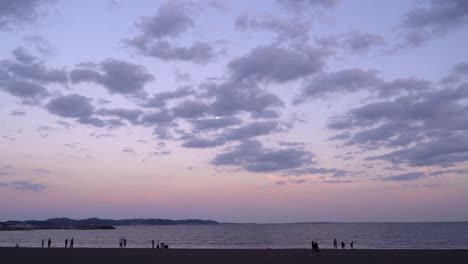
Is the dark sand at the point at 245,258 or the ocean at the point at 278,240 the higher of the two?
the dark sand at the point at 245,258

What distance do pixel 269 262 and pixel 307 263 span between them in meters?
2.74

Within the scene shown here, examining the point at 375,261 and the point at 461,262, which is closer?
the point at 461,262

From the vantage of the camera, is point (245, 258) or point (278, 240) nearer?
point (245, 258)

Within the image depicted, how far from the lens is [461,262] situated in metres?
28.7

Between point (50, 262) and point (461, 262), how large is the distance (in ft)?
96.9

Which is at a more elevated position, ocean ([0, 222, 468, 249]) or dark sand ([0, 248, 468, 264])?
dark sand ([0, 248, 468, 264])

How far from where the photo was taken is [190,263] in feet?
96.3

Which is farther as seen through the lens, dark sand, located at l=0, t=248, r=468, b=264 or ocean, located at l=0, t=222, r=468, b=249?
ocean, located at l=0, t=222, r=468, b=249

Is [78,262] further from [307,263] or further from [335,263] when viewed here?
[335,263]

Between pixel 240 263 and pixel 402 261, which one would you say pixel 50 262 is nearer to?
pixel 240 263

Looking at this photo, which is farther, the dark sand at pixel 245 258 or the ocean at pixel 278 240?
the ocean at pixel 278 240

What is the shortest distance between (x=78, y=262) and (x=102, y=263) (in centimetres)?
214

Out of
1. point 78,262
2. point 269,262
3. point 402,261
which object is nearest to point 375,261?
point 402,261

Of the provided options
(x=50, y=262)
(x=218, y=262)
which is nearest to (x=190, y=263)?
(x=218, y=262)
